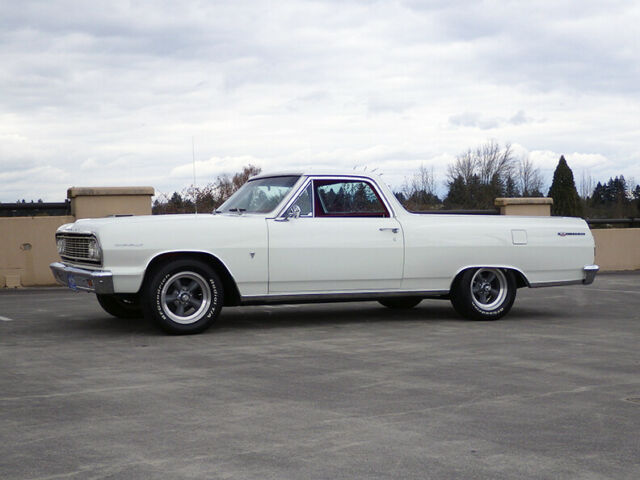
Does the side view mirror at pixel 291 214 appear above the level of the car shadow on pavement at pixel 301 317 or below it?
above

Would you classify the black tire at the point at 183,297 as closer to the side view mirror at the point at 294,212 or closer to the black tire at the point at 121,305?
the side view mirror at the point at 294,212

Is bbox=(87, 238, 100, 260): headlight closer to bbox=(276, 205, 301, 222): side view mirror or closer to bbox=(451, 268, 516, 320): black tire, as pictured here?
bbox=(276, 205, 301, 222): side view mirror

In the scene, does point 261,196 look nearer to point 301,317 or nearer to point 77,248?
point 301,317

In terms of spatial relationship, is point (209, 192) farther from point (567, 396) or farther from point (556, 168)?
point (556, 168)

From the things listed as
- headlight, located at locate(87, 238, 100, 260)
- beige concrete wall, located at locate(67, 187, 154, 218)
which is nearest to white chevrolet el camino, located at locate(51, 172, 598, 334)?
headlight, located at locate(87, 238, 100, 260)

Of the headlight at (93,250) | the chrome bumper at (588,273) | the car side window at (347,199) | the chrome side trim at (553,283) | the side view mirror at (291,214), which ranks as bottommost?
the chrome side trim at (553,283)

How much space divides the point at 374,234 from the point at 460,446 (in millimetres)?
5124

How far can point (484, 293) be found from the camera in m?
10.0

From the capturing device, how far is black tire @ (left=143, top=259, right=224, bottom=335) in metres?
8.36

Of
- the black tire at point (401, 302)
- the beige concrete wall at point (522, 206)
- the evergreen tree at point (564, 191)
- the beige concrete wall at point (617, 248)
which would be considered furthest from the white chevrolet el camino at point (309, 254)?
the evergreen tree at point (564, 191)

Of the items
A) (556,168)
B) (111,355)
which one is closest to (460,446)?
(111,355)

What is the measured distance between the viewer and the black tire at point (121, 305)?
9586mm

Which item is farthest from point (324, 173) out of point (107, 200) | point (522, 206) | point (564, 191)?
→ point (564, 191)

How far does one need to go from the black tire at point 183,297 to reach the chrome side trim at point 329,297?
395mm
